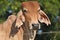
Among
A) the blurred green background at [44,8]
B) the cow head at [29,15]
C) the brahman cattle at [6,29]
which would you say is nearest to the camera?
the cow head at [29,15]

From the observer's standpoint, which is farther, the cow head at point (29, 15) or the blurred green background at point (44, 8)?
the blurred green background at point (44, 8)

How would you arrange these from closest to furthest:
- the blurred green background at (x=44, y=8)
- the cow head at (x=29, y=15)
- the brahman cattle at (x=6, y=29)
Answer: the cow head at (x=29, y=15)
the brahman cattle at (x=6, y=29)
the blurred green background at (x=44, y=8)

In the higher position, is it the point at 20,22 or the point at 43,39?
the point at 20,22

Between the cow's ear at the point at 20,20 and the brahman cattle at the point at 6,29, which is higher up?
the cow's ear at the point at 20,20

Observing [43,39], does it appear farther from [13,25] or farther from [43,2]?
[13,25]

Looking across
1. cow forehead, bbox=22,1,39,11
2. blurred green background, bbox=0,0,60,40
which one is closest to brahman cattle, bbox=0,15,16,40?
cow forehead, bbox=22,1,39,11

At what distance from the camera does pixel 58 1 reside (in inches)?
400

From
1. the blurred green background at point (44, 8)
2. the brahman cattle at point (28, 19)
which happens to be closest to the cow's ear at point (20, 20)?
the brahman cattle at point (28, 19)

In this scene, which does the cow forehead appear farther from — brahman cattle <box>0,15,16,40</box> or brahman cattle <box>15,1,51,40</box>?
brahman cattle <box>0,15,16,40</box>

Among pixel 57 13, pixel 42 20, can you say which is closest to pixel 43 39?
pixel 57 13

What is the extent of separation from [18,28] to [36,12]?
1.77 feet

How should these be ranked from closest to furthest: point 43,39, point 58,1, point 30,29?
point 30,29 < point 43,39 < point 58,1

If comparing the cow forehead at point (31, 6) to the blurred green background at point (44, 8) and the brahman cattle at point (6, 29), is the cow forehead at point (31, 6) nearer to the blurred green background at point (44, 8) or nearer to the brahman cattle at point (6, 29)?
the brahman cattle at point (6, 29)

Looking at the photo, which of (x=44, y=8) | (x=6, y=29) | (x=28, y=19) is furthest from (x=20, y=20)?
(x=44, y=8)
